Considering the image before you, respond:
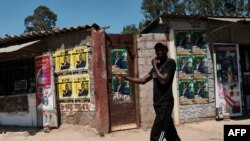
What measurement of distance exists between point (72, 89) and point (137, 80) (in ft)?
16.1

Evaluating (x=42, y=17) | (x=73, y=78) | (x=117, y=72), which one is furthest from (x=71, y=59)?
(x=42, y=17)

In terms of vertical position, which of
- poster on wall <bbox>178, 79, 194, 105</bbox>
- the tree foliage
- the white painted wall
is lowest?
the white painted wall

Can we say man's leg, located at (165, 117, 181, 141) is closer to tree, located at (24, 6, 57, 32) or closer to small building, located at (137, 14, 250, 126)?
small building, located at (137, 14, 250, 126)

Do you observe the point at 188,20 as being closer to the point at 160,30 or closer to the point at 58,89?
the point at 160,30

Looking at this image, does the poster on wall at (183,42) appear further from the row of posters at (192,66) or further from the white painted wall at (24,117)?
the white painted wall at (24,117)

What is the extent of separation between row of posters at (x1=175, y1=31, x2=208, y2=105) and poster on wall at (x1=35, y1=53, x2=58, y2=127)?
330 cm

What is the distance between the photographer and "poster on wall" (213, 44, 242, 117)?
40.6 feet

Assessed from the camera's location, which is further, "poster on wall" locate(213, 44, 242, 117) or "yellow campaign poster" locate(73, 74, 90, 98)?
"poster on wall" locate(213, 44, 242, 117)

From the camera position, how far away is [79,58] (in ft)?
35.5

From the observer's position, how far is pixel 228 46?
12.7 m

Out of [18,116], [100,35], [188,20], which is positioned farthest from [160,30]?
[18,116]

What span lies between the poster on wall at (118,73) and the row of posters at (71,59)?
0.68m

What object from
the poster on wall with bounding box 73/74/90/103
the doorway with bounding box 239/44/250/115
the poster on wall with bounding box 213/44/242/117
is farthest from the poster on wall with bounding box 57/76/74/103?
the doorway with bounding box 239/44/250/115

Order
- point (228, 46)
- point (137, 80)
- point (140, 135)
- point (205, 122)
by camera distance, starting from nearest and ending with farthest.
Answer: point (137, 80) < point (140, 135) < point (205, 122) < point (228, 46)
